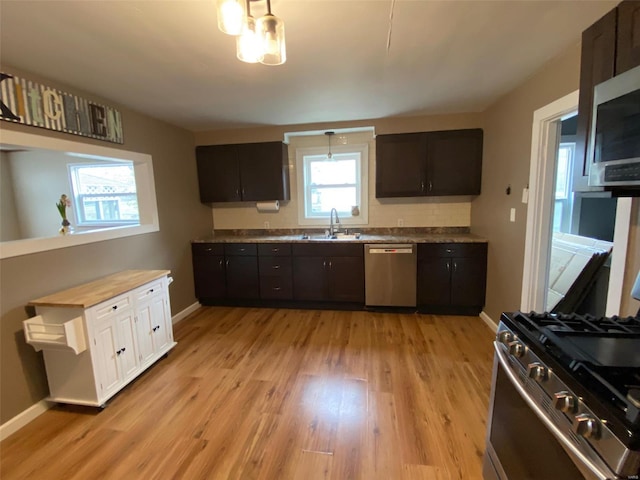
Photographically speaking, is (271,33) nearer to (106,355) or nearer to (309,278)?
(106,355)

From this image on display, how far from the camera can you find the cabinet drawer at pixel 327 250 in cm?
361

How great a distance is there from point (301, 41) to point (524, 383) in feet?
6.84

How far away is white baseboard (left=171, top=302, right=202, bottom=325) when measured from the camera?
140 inches

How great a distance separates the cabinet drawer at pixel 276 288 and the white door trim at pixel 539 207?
2511 mm

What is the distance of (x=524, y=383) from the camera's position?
109 centimetres

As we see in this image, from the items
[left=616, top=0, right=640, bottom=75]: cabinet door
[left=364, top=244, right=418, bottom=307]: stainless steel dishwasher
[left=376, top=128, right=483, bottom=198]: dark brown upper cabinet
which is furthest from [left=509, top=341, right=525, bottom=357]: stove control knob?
[left=376, top=128, right=483, bottom=198]: dark brown upper cabinet

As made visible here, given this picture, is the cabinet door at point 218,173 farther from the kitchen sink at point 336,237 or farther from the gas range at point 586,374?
the gas range at point 586,374

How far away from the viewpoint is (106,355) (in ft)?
6.91

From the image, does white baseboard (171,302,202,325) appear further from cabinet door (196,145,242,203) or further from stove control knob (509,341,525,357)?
stove control knob (509,341,525,357)

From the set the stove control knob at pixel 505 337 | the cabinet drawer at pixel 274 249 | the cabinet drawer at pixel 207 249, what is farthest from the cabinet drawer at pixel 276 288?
the stove control knob at pixel 505 337

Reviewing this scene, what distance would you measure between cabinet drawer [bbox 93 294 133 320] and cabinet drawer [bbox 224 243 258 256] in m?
1.58

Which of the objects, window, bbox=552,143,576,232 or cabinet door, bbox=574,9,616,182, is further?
window, bbox=552,143,576,232

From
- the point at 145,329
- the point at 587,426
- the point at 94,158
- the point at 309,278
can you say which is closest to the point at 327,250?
the point at 309,278

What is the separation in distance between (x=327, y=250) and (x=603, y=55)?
111 inches
